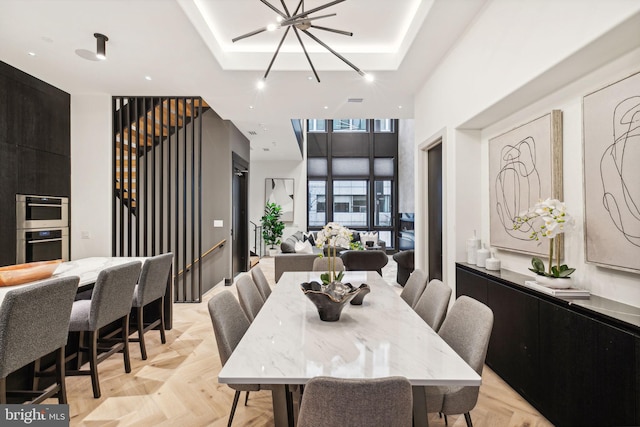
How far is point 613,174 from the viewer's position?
1.64 m

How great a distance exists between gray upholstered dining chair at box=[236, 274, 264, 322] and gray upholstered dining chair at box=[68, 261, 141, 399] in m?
0.98

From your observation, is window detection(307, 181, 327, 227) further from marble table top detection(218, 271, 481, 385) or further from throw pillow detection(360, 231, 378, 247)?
marble table top detection(218, 271, 481, 385)

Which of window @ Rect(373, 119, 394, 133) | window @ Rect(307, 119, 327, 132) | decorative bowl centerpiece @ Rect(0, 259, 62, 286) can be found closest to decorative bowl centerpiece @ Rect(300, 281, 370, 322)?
decorative bowl centerpiece @ Rect(0, 259, 62, 286)

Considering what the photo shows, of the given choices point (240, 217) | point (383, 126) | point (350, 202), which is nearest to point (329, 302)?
point (240, 217)

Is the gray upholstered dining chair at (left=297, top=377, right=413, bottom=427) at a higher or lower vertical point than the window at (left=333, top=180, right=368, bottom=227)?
lower

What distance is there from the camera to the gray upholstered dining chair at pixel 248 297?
2.06 metres

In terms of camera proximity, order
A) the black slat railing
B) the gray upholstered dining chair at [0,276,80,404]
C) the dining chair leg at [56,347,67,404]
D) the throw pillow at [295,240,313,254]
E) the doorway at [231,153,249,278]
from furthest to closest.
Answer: the doorway at [231,153,249,278], the throw pillow at [295,240,313,254], the black slat railing, the dining chair leg at [56,347,67,404], the gray upholstered dining chair at [0,276,80,404]

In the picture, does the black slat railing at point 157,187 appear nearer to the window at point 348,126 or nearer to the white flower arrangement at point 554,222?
the white flower arrangement at point 554,222

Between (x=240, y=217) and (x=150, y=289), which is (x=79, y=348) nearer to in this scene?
(x=150, y=289)

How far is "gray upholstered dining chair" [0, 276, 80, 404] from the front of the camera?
1522 mm

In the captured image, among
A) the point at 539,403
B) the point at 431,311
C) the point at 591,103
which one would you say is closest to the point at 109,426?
the point at 431,311

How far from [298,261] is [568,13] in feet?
14.3

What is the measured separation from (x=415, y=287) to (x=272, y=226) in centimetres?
696

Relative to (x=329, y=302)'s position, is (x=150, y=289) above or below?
below
